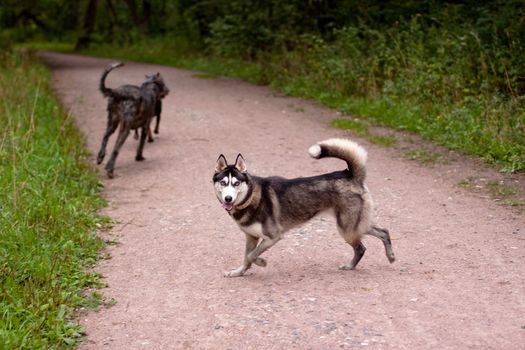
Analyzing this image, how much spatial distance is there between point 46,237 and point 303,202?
2.67 meters

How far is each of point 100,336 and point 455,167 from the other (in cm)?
616

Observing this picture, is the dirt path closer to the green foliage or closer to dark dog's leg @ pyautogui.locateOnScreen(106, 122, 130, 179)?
dark dog's leg @ pyautogui.locateOnScreen(106, 122, 130, 179)

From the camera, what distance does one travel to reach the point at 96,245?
6578mm

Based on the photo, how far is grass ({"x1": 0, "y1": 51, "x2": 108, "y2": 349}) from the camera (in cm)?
461

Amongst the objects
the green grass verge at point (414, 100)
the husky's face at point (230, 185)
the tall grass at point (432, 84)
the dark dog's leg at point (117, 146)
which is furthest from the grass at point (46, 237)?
the tall grass at point (432, 84)

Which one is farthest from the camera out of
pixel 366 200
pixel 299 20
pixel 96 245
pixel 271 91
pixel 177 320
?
pixel 299 20

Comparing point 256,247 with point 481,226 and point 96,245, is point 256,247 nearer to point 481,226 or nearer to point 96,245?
point 96,245

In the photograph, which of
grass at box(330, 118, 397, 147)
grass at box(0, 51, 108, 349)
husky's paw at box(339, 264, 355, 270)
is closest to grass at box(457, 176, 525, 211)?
grass at box(330, 118, 397, 147)

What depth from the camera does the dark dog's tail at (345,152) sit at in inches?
213

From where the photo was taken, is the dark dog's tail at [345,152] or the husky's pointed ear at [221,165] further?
the husky's pointed ear at [221,165]

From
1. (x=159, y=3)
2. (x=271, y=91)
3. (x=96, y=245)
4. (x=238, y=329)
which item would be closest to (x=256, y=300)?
(x=238, y=329)

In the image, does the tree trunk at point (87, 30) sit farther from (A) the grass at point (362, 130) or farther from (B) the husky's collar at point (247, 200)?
(B) the husky's collar at point (247, 200)

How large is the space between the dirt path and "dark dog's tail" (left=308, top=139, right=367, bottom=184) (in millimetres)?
885

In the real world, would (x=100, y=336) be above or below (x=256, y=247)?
below
